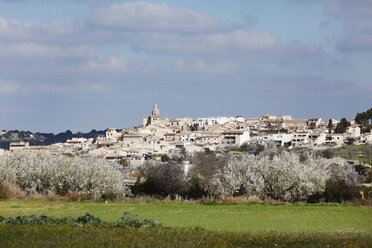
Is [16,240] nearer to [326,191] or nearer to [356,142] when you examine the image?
[326,191]

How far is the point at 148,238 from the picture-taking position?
16.6 meters

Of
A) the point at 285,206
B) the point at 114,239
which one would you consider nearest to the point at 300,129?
the point at 285,206

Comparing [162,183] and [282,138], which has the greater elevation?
[282,138]

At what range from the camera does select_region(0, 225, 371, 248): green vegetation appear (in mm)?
15336

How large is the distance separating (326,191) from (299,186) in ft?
10.2

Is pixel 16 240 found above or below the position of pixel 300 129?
below

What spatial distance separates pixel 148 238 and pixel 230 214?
1158 cm

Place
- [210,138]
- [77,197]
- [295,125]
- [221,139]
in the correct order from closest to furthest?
[77,197] → [221,139] → [210,138] → [295,125]

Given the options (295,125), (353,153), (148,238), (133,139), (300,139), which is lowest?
(148,238)

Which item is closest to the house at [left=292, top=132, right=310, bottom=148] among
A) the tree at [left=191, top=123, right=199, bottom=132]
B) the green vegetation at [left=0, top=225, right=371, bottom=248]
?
the tree at [left=191, top=123, right=199, bottom=132]

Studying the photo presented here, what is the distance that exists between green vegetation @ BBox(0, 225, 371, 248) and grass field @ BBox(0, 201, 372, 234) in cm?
342

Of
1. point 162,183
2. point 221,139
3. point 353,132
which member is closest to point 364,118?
point 353,132

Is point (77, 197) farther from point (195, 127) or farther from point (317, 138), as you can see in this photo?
point (195, 127)

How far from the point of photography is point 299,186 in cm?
4097
